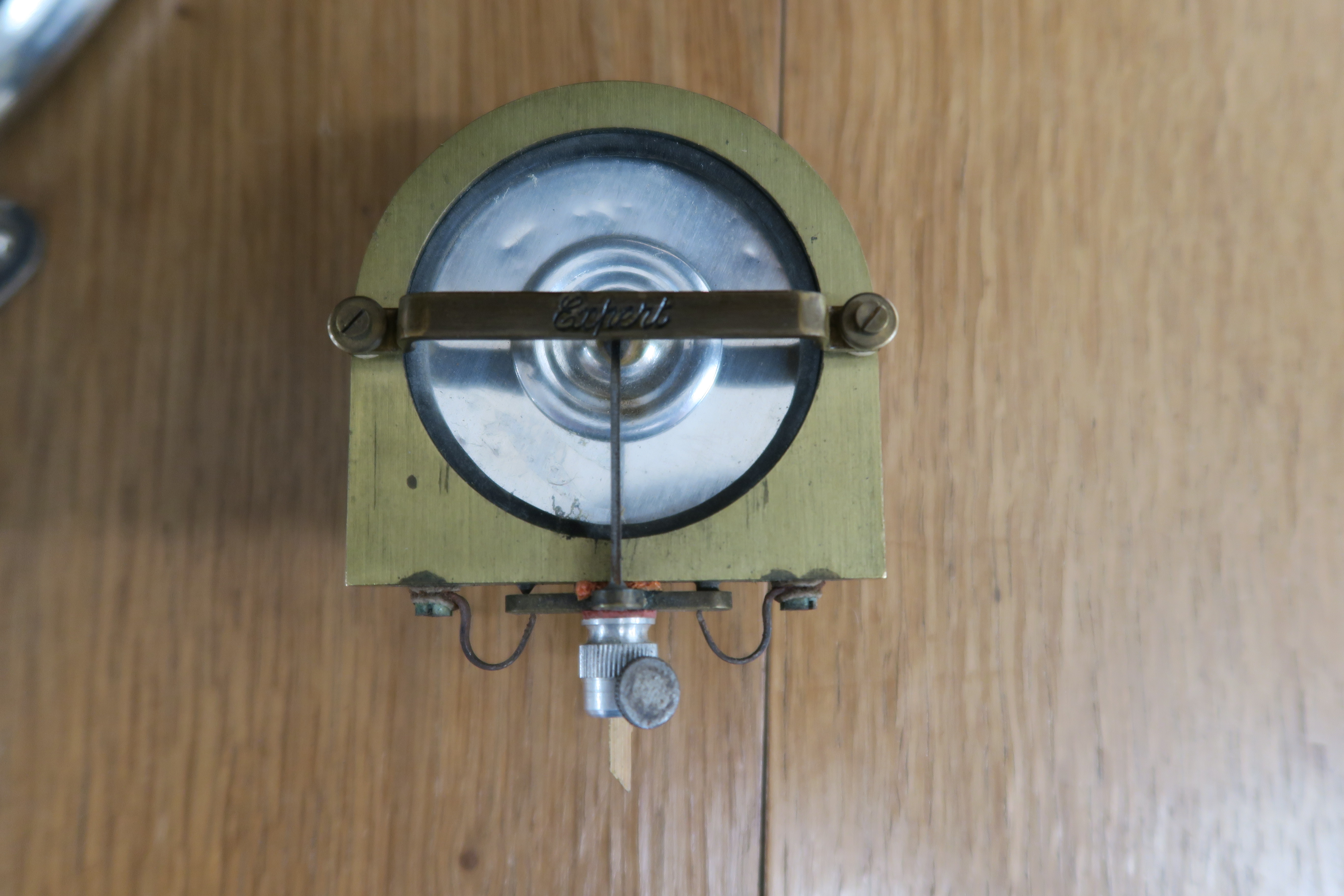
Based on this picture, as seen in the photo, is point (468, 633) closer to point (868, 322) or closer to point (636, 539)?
point (636, 539)

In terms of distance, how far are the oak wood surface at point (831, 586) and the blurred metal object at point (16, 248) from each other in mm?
14

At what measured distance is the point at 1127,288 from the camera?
763 mm

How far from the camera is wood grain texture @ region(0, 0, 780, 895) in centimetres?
69

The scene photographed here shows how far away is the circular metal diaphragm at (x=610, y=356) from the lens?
555 millimetres

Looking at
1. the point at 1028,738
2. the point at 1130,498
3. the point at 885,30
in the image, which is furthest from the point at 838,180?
the point at 1028,738

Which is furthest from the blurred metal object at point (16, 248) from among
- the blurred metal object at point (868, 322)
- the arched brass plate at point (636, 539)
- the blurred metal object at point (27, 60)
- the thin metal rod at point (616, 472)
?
the blurred metal object at point (868, 322)

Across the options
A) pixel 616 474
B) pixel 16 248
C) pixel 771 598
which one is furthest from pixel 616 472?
pixel 16 248

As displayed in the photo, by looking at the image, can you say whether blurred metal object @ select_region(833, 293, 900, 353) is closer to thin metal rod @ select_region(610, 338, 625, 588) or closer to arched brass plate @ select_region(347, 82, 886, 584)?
arched brass plate @ select_region(347, 82, 886, 584)

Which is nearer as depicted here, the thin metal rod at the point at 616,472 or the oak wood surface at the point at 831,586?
the thin metal rod at the point at 616,472

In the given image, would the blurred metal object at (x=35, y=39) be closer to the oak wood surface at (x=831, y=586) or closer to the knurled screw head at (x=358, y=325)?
the oak wood surface at (x=831, y=586)

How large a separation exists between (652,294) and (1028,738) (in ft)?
1.58

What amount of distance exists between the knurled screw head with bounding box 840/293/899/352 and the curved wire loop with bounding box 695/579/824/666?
143 millimetres

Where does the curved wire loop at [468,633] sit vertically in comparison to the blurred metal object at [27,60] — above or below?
below

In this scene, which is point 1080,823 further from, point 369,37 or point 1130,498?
point 369,37
